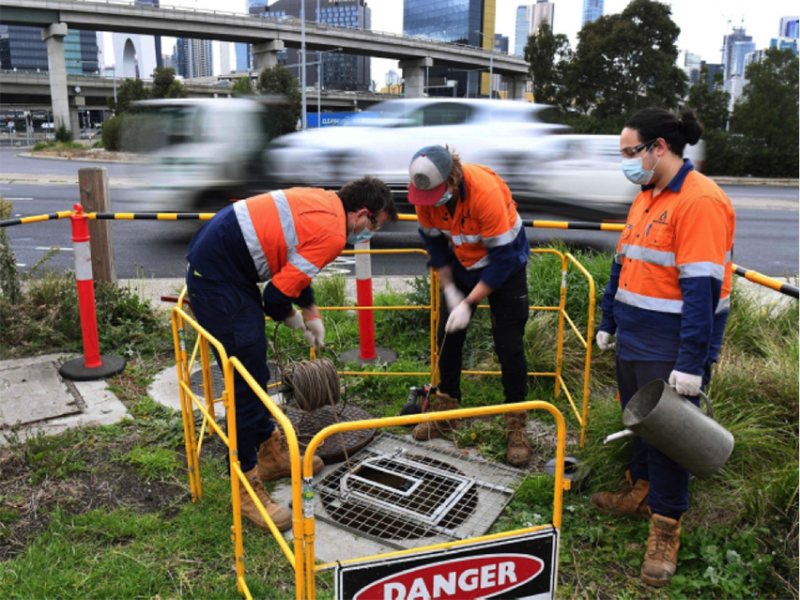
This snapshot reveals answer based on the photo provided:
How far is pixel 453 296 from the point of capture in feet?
13.1

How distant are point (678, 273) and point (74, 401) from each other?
4.00m

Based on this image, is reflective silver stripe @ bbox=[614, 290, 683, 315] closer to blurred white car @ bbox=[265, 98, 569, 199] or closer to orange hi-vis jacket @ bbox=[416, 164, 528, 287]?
orange hi-vis jacket @ bbox=[416, 164, 528, 287]

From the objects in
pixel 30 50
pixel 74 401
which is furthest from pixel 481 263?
pixel 30 50

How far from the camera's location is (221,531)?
3.25 meters

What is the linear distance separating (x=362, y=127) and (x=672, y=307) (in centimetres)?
840

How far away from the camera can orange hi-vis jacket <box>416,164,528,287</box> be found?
12.0ft

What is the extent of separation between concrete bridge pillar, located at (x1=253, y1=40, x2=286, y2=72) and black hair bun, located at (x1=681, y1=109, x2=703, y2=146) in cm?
5544

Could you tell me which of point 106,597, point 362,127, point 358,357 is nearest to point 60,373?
point 358,357

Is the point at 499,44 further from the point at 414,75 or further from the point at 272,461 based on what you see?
the point at 272,461

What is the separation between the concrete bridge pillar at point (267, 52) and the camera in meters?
54.4

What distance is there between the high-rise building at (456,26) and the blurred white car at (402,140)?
85281 millimetres

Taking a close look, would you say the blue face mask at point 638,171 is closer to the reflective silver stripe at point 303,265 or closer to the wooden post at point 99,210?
the reflective silver stripe at point 303,265

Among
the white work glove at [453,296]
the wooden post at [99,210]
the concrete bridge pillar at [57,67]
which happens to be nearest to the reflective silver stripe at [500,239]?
the white work glove at [453,296]

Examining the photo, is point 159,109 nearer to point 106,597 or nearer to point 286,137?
point 286,137
